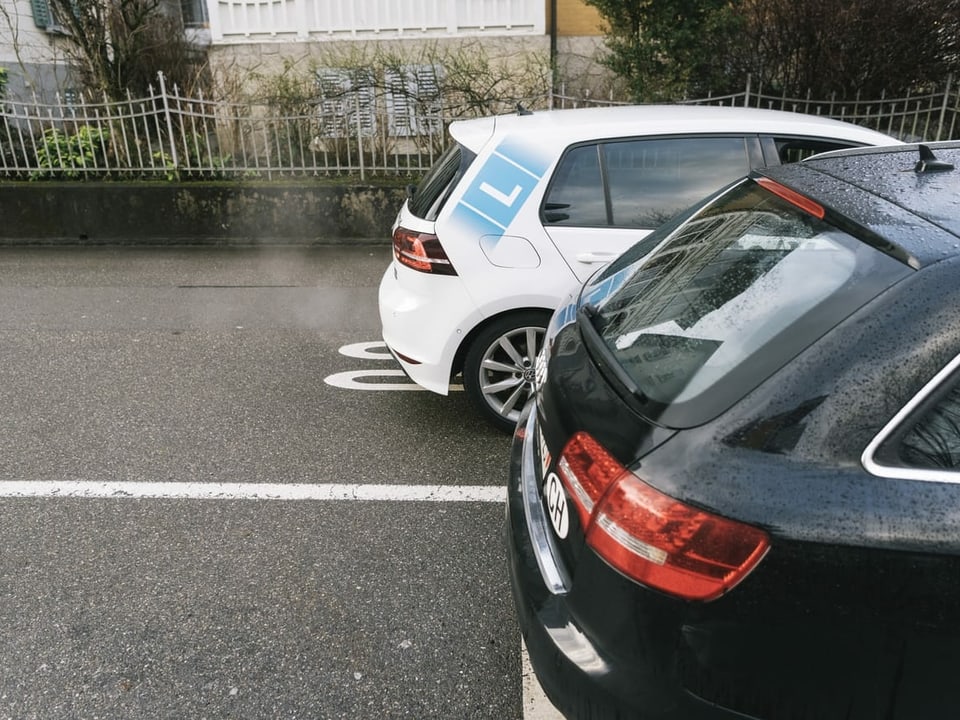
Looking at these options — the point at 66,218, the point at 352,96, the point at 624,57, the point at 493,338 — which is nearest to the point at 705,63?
the point at 624,57

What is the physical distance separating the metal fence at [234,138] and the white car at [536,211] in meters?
5.41

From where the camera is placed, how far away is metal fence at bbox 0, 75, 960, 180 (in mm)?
8875

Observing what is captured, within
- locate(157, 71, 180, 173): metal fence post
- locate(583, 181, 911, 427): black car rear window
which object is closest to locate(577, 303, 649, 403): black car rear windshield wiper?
locate(583, 181, 911, 427): black car rear window

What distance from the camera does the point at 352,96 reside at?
9.09 metres

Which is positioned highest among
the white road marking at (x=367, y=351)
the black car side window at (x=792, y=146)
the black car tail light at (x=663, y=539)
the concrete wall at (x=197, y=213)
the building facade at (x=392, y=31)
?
the building facade at (x=392, y=31)

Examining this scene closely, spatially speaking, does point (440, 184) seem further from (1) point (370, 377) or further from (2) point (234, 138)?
(2) point (234, 138)

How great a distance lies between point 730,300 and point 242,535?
2.24 meters

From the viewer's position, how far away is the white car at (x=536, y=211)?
3594 millimetres

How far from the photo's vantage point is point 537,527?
196 cm

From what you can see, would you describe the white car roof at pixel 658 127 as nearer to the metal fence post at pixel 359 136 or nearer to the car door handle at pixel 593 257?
the car door handle at pixel 593 257

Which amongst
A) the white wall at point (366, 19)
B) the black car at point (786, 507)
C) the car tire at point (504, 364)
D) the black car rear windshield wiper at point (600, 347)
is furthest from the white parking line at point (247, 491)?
the white wall at point (366, 19)

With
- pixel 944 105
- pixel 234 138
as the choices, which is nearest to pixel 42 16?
pixel 234 138

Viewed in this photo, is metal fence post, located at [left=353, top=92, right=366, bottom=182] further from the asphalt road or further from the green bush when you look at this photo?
the asphalt road

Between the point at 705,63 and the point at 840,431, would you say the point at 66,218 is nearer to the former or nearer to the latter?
the point at 705,63
